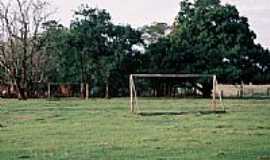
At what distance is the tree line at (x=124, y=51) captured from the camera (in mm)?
67500

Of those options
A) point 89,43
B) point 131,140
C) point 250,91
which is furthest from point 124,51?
point 131,140

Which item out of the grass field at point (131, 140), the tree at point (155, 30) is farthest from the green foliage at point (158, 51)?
the grass field at point (131, 140)

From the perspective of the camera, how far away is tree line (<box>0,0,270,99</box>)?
67.5 metres

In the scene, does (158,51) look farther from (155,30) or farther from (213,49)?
(155,30)

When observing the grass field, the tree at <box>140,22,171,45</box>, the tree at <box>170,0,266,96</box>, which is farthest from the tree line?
the grass field

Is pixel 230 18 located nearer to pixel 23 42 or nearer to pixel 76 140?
pixel 23 42

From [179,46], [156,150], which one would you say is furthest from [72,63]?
[156,150]

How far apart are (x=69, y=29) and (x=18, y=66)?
254 inches

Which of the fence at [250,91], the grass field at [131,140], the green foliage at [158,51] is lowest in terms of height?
the grass field at [131,140]

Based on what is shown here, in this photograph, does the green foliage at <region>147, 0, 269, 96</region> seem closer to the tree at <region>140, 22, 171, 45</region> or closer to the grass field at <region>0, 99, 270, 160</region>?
the tree at <region>140, 22, 171, 45</region>

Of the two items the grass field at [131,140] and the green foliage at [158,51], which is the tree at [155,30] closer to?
the green foliage at [158,51]

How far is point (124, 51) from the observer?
67500mm

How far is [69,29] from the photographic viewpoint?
70312mm

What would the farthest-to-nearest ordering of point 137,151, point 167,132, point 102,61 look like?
point 102,61 < point 167,132 < point 137,151
